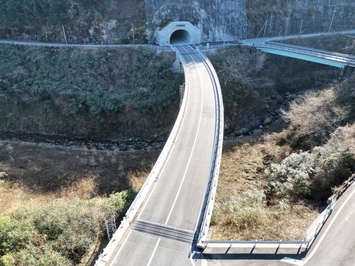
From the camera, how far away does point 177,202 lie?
18000 mm

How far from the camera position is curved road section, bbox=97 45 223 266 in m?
14.5

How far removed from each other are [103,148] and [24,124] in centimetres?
1322

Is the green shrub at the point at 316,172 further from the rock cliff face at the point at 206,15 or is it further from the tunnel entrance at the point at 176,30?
the rock cliff face at the point at 206,15

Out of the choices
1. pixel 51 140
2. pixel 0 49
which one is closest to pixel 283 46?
pixel 51 140

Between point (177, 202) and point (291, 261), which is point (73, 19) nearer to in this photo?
point (177, 202)

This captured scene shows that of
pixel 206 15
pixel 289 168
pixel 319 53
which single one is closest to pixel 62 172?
pixel 289 168

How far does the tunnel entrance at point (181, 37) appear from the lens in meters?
46.2

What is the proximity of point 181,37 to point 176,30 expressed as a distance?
10.7 ft

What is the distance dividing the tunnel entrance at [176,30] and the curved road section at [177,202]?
18.4m

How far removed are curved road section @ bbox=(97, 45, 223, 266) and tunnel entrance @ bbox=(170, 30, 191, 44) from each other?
817 inches

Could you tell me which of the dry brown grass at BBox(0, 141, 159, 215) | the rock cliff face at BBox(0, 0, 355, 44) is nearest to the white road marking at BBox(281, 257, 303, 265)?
the dry brown grass at BBox(0, 141, 159, 215)

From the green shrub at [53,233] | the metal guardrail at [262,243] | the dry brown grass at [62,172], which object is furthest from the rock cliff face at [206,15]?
the metal guardrail at [262,243]

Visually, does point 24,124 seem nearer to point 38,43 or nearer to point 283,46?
point 38,43

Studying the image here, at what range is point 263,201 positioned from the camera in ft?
69.3
